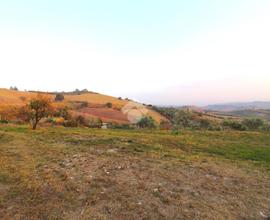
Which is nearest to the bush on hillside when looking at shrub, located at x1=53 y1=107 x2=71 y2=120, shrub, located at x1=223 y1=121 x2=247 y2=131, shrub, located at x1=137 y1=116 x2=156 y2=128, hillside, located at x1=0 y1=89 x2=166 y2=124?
shrub, located at x1=223 y1=121 x2=247 y2=131

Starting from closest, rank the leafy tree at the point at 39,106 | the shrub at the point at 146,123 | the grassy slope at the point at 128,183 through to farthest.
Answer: the grassy slope at the point at 128,183, the leafy tree at the point at 39,106, the shrub at the point at 146,123

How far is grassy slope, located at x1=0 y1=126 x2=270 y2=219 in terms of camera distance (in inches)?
224

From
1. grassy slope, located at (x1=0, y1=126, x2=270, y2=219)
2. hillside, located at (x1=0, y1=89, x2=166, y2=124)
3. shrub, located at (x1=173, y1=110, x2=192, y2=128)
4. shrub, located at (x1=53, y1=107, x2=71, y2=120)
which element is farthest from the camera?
hillside, located at (x1=0, y1=89, x2=166, y2=124)

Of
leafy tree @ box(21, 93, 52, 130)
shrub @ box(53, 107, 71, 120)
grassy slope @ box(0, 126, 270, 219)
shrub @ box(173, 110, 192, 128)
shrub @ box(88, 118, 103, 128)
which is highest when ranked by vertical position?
leafy tree @ box(21, 93, 52, 130)

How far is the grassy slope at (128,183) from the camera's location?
5.68 meters

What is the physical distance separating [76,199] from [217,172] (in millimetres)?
5841

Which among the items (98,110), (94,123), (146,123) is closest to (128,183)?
(94,123)

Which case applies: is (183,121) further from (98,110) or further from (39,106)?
(39,106)

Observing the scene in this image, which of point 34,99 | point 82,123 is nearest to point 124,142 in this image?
point 34,99

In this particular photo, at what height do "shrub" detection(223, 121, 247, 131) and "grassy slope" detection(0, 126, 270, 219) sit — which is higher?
"grassy slope" detection(0, 126, 270, 219)

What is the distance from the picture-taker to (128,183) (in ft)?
24.3

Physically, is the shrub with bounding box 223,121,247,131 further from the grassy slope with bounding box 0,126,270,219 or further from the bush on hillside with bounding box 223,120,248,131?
the grassy slope with bounding box 0,126,270,219

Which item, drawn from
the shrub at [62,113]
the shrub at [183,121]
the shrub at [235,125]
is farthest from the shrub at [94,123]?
the shrub at [235,125]

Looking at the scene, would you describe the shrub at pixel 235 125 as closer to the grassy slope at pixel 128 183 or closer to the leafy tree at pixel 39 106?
the grassy slope at pixel 128 183
